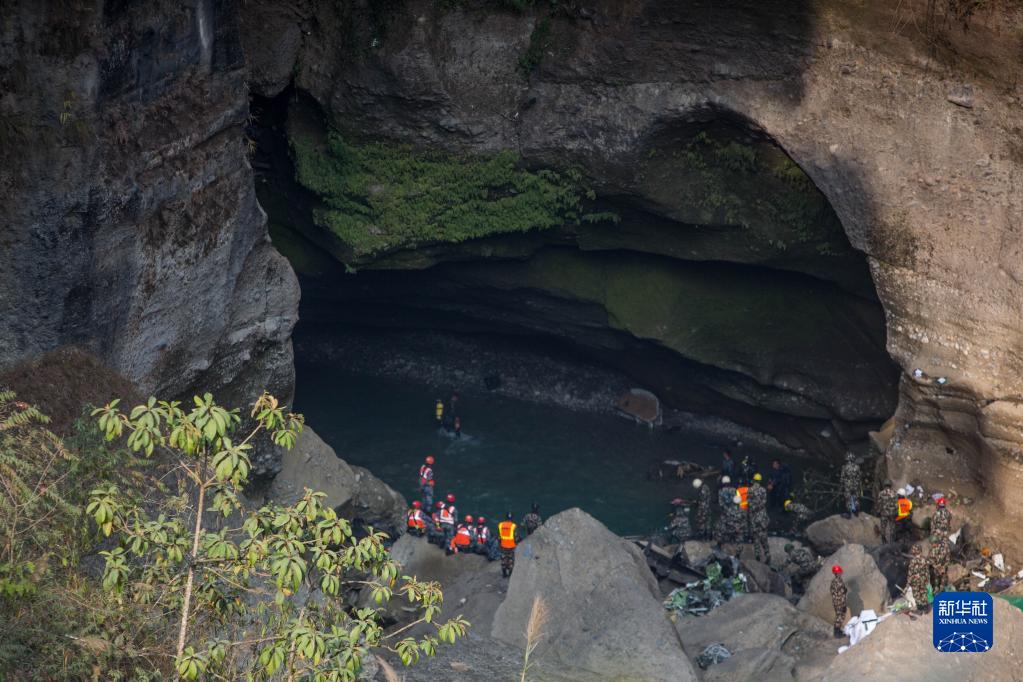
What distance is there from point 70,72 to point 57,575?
8108 mm

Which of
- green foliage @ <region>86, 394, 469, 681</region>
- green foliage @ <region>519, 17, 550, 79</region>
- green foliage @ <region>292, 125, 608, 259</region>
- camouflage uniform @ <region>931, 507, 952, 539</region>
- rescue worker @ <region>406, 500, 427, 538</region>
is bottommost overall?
rescue worker @ <region>406, 500, 427, 538</region>

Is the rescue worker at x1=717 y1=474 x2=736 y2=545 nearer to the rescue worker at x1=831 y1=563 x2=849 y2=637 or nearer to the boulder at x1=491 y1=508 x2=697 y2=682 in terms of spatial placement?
the boulder at x1=491 y1=508 x2=697 y2=682

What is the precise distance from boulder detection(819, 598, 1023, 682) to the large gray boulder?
10.9 meters

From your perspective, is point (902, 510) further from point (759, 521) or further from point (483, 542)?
point (483, 542)

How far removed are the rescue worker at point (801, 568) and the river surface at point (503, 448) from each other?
11.8ft

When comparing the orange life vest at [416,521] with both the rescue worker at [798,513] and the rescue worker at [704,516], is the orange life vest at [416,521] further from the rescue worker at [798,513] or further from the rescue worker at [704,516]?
the rescue worker at [798,513]

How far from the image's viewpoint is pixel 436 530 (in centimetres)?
2262

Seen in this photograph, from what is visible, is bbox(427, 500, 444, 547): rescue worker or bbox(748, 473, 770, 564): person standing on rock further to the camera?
bbox(748, 473, 770, 564): person standing on rock

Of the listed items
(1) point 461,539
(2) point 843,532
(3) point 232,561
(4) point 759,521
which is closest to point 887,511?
(2) point 843,532

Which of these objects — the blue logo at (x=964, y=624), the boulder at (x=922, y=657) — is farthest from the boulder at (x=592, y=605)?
the blue logo at (x=964, y=624)

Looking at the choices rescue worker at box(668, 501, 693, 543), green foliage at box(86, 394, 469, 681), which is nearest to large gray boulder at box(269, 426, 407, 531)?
rescue worker at box(668, 501, 693, 543)

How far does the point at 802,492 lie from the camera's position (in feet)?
88.8

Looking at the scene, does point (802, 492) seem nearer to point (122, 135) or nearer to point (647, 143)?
point (647, 143)

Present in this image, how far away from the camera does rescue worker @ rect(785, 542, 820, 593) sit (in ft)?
73.8
